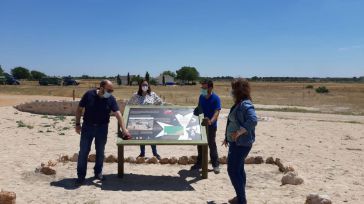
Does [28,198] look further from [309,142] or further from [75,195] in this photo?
[309,142]

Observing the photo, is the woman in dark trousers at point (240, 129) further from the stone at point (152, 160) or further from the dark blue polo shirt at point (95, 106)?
the stone at point (152, 160)

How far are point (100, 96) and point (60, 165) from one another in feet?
7.65

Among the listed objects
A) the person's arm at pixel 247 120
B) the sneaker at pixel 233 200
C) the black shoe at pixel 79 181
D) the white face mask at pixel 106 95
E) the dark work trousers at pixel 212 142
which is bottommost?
the sneaker at pixel 233 200

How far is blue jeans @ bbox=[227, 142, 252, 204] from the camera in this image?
6.05 metres

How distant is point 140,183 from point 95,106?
63.1 inches

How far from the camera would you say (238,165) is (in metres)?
6.09

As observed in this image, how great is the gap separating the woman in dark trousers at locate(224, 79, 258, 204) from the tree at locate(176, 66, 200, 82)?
111m

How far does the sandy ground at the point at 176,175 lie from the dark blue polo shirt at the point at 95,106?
112cm

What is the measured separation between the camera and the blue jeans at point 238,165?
605 cm

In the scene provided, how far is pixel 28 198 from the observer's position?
21.6ft

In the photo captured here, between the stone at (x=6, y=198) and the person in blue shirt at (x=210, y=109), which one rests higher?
the person in blue shirt at (x=210, y=109)

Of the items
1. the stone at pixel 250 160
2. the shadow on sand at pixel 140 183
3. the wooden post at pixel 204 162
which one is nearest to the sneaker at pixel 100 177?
the shadow on sand at pixel 140 183

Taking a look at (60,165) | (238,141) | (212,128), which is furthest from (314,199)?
(60,165)

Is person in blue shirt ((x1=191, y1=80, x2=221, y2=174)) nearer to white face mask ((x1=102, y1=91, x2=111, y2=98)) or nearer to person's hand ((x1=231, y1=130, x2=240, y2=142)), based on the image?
white face mask ((x1=102, y1=91, x2=111, y2=98))
